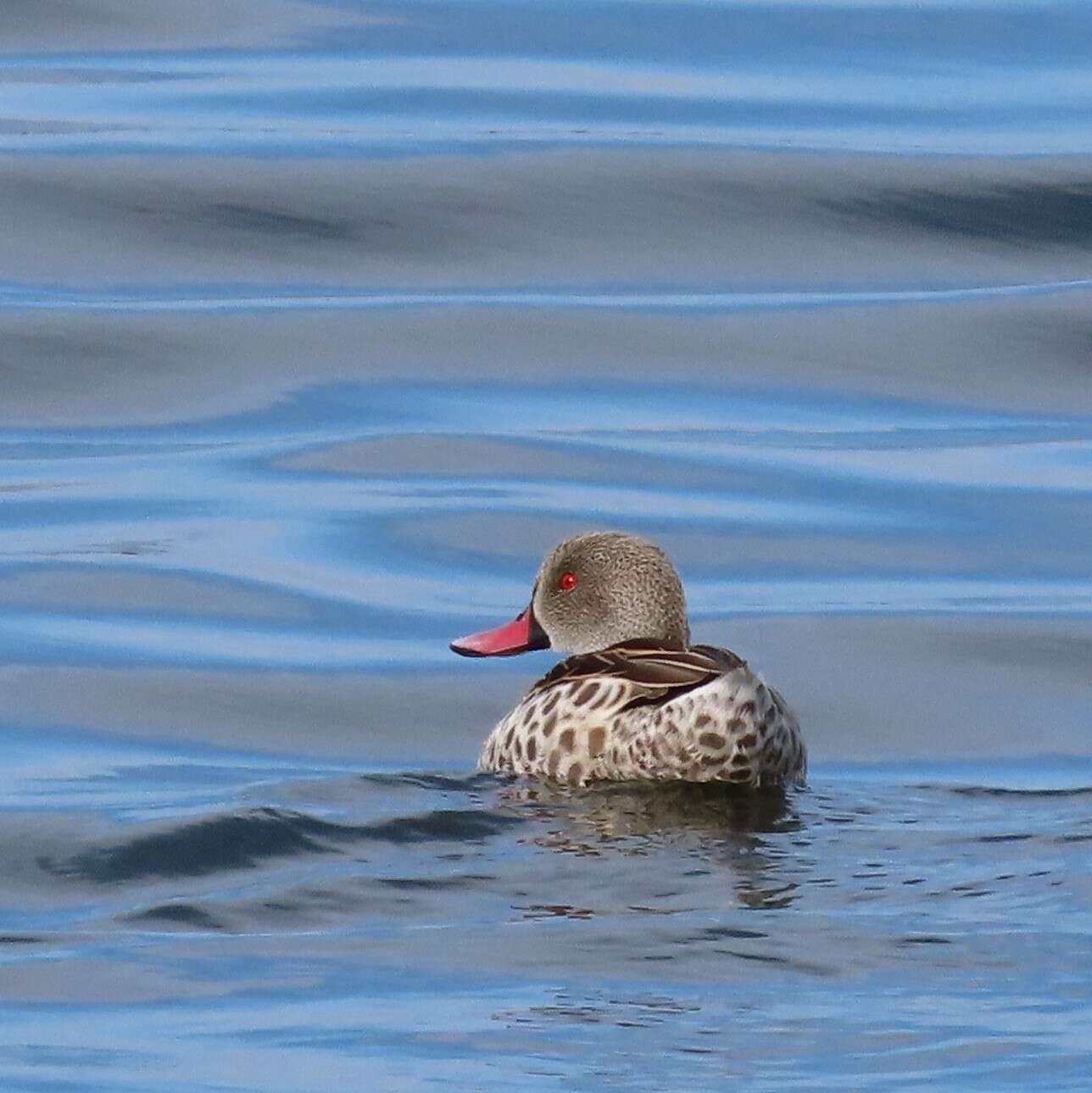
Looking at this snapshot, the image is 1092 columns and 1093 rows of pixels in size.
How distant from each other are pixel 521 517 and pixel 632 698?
179 inches

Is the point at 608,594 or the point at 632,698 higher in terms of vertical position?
the point at 608,594

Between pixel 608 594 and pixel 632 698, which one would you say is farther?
pixel 608 594

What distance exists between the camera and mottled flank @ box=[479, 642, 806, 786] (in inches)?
348

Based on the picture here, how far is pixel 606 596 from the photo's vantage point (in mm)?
9898

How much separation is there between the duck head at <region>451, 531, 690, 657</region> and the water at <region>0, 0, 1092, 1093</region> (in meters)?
0.63

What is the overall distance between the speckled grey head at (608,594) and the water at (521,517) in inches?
25.5

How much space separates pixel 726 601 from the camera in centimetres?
1242

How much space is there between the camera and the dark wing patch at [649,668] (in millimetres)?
8977

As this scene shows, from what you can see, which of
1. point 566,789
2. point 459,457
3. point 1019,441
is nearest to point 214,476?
point 459,457

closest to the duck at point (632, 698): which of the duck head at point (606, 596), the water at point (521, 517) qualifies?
the duck head at point (606, 596)

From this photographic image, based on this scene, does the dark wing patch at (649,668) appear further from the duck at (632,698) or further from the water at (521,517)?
the water at (521,517)

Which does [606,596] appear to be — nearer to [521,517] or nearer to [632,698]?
[632,698]

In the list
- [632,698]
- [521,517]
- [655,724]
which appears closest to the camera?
[655,724]

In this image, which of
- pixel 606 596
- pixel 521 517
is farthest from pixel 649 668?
pixel 521 517
